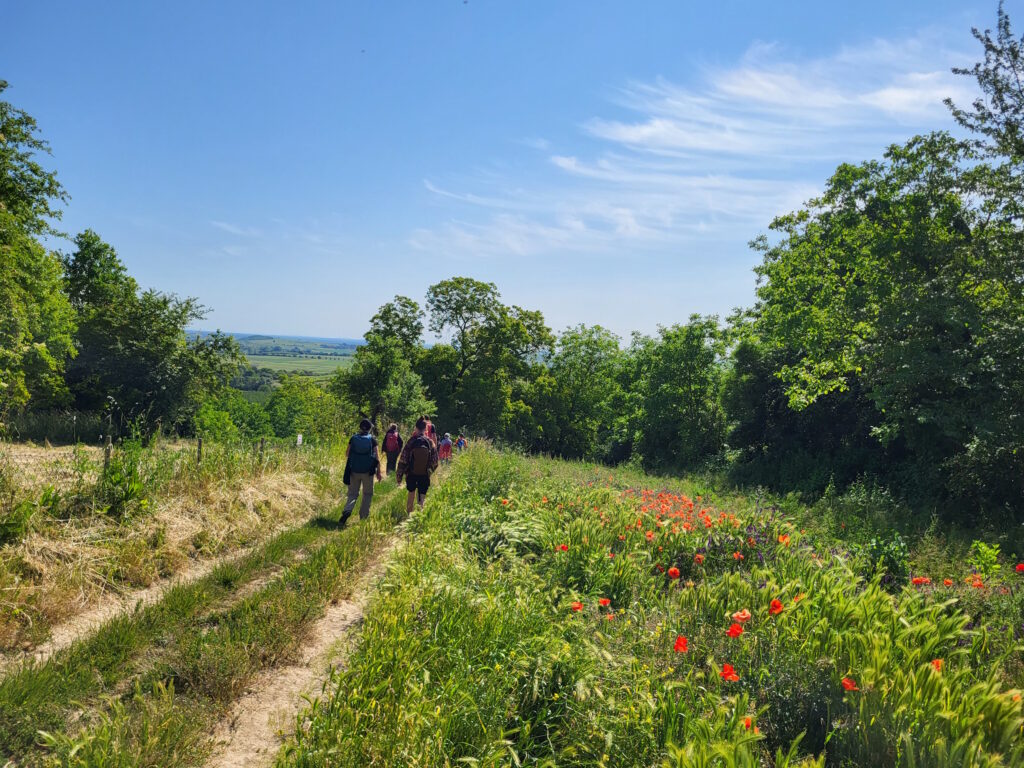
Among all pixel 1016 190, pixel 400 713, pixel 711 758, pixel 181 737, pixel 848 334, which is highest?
pixel 1016 190

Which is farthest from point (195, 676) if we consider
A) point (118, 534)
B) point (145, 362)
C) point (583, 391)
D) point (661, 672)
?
point (583, 391)

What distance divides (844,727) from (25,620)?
649 cm

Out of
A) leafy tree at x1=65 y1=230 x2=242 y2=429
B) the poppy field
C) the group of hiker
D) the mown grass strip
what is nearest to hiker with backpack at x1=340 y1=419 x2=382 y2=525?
the group of hiker

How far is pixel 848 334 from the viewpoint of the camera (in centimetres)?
1636

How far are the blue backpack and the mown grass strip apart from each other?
8.50 feet

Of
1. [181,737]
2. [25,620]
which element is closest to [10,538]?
[25,620]

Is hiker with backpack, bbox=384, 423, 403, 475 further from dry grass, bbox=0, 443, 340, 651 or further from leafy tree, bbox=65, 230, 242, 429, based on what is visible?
leafy tree, bbox=65, 230, 242, 429

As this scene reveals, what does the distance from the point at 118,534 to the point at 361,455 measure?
3.50 metres

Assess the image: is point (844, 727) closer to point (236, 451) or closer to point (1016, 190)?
point (236, 451)

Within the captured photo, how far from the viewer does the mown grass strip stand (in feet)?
9.26

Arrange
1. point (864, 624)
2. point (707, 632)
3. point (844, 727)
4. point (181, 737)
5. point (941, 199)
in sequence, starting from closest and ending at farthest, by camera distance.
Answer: point (844, 727), point (181, 737), point (864, 624), point (707, 632), point (941, 199)

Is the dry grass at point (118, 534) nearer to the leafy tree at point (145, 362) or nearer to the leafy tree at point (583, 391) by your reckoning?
the leafy tree at point (145, 362)

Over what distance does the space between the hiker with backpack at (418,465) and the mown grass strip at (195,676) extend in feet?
9.37

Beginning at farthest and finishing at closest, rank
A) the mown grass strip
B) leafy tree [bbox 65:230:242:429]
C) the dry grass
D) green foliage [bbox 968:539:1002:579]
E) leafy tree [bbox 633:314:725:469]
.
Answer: leafy tree [bbox 633:314:725:469]
leafy tree [bbox 65:230:242:429]
green foliage [bbox 968:539:1002:579]
the dry grass
the mown grass strip
